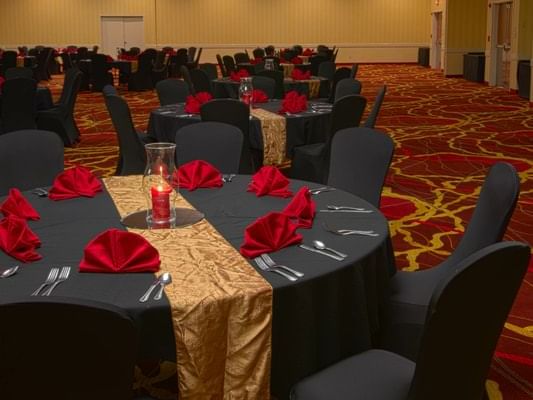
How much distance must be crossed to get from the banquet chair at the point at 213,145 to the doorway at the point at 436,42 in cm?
1965

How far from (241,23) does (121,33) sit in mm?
3915

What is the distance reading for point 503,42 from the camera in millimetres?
16953

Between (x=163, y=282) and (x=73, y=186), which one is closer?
(x=163, y=282)

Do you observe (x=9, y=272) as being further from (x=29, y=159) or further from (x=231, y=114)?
(x=231, y=114)

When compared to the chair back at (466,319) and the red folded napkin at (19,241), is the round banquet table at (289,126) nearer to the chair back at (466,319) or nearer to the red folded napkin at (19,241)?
the red folded napkin at (19,241)

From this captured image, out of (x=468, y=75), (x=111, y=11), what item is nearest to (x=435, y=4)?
(x=468, y=75)

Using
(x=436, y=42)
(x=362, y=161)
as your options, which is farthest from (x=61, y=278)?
(x=436, y=42)

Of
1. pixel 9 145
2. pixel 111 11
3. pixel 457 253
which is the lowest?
pixel 457 253

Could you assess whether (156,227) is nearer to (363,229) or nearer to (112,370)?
(363,229)

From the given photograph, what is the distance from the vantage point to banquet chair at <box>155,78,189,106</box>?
7.72 meters

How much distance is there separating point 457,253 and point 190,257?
1148 mm

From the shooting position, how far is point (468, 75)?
18.5m

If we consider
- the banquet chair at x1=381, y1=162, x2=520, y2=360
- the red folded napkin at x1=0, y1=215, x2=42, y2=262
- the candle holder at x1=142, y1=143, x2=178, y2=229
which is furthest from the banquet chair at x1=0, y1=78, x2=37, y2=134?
the banquet chair at x1=381, y1=162, x2=520, y2=360

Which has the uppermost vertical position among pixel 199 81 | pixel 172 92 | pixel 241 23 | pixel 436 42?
pixel 241 23
